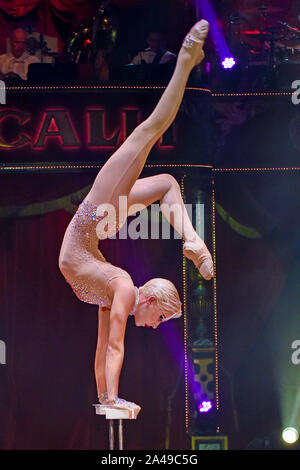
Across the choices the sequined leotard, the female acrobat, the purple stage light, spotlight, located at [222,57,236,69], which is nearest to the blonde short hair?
the female acrobat

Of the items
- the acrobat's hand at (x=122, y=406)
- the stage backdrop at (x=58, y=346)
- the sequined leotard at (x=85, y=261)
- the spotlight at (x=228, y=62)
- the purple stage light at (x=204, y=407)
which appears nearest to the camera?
the acrobat's hand at (x=122, y=406)

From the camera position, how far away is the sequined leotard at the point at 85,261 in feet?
17.7

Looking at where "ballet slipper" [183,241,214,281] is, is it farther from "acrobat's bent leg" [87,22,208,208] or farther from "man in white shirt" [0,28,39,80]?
"man in white shirt" [0,28,39,80]

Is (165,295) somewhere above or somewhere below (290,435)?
above

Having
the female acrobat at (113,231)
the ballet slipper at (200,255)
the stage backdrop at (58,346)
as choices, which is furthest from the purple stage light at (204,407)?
the ballet slipper at (200,255)

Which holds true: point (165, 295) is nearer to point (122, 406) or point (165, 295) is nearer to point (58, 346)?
point (122, 406)

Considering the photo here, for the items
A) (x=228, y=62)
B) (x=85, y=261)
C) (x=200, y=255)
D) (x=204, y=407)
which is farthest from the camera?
(x=228, y=62)

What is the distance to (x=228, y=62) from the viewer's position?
8133 mm

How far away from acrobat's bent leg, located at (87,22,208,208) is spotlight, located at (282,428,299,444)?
11.4ft

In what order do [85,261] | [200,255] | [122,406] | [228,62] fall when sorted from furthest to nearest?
[228,62]
[85,261]
[200,255]
[122,406]

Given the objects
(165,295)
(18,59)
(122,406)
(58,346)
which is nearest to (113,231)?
(165,295)

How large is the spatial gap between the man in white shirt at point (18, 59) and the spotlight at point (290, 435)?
4028 millimetres

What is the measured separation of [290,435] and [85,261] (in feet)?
11.0

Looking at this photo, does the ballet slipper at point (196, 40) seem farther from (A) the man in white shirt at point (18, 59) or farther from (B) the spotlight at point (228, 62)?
(A) the man in white shirt at point (18, 59)
